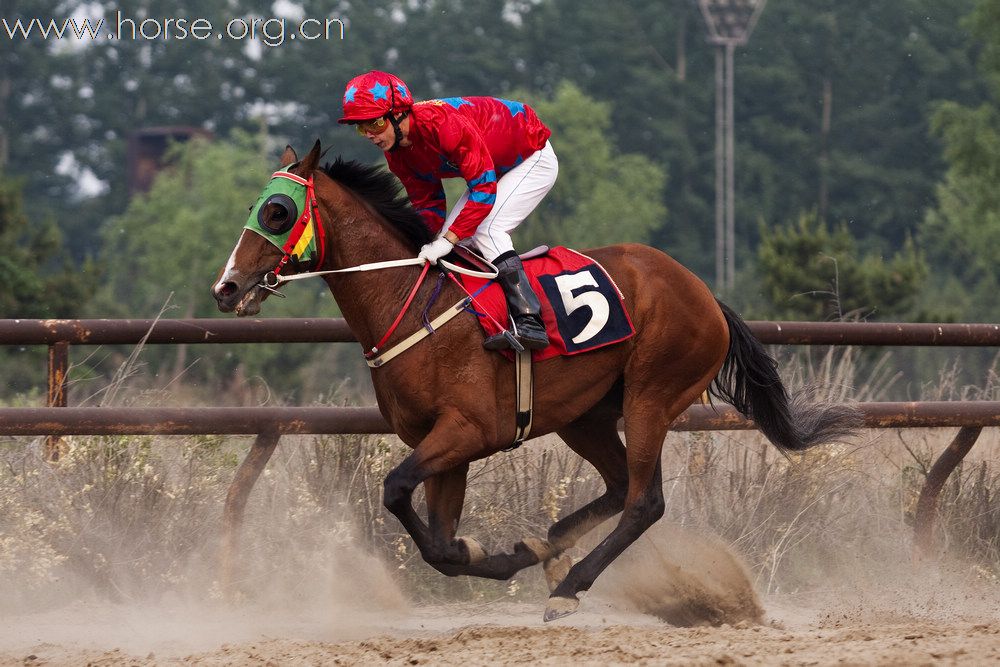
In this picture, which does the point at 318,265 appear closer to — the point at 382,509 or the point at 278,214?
the point at 278,214

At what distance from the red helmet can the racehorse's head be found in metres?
0.20

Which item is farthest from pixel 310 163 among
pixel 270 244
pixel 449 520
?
pixel 449 520

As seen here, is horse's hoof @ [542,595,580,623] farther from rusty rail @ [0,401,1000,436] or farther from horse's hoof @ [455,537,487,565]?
rusty rail @ [0,401,1000,436]

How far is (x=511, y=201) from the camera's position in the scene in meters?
5.93

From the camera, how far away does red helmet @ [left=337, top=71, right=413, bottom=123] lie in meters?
5.37

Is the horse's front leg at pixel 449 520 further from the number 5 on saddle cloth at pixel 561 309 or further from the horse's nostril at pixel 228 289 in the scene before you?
the horse's nostril at pixel 228 289

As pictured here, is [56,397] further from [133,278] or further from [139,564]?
[133,278]

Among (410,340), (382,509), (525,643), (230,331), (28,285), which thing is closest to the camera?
(525,643)

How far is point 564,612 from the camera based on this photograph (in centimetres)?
568

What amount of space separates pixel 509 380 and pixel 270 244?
1109mm

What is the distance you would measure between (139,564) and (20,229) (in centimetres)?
1791

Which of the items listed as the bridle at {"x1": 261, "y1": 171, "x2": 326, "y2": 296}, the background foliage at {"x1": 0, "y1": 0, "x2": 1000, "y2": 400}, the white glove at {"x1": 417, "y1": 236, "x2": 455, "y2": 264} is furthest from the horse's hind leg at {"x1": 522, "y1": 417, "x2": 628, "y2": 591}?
the background foliage at {"x1": 0, "y1": 0, "x2": 1000, "y2": 400}

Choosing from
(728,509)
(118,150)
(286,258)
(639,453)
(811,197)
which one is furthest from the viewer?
(118,150)

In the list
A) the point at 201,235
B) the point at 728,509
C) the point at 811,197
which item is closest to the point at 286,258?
the point at 728,509
